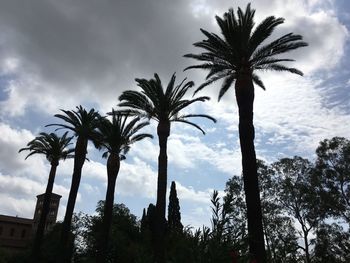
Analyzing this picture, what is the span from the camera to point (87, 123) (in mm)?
31078

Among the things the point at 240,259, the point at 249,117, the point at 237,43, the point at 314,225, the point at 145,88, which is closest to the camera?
the point at 240,259

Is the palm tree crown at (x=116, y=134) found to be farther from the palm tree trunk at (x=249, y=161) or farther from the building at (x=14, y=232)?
the building at (x=14, y=232)

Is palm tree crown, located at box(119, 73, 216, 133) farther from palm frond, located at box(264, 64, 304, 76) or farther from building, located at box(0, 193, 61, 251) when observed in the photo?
building, located at box(0, 193, 61, 251)

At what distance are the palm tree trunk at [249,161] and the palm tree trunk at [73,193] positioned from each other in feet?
59.5

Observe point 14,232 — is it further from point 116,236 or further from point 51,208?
point 116,236

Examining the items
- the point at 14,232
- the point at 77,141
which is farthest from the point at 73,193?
the point at 14,232

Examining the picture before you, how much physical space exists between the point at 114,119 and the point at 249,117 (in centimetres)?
Result: 1415

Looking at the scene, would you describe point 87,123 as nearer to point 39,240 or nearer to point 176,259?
point 39,240

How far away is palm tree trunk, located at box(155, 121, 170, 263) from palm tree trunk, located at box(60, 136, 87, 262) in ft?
36.8

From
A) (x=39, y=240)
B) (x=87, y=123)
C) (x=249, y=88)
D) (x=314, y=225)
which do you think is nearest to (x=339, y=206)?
(x=314, y=225)

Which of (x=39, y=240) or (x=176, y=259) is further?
(x=39, y=240)

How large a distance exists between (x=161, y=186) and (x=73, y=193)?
471 inches

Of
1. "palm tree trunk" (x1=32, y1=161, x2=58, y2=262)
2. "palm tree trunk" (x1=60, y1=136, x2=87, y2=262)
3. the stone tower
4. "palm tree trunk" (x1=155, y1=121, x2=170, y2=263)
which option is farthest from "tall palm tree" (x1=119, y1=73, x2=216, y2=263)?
the stone tower

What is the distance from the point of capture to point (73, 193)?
2923 centimetres
